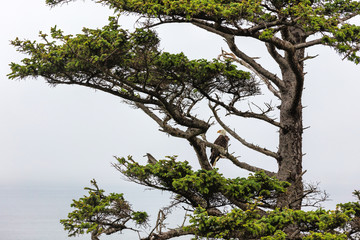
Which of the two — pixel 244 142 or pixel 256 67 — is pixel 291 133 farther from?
pixel 256 67

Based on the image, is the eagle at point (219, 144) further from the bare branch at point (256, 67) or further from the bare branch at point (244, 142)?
the bare branch at point (256, 67)

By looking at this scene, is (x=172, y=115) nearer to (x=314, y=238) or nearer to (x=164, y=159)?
(x=164, y=159)

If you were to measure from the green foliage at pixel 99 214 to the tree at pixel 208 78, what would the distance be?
8 centimetres

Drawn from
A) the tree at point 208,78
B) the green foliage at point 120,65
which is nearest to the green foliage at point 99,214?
the tree at point 208,78

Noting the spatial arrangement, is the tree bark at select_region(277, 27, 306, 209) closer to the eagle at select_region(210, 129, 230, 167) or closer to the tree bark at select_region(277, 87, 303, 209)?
the tree bark at select_region(277, 87, 303, 209)

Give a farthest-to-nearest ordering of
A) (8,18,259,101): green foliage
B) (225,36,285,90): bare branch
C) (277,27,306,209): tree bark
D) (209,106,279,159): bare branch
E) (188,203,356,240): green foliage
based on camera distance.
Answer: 1. (209,106,279,159): bare branch
2. (277,27,306,209): tree bark
3. (225,36,285,90): bare branch
4. (8,18,259,101): green foliage
5. (188,203,356,240): green foliage

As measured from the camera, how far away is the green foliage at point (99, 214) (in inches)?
344

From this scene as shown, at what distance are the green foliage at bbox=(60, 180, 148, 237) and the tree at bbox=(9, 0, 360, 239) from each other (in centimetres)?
8

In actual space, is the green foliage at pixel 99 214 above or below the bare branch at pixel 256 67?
below

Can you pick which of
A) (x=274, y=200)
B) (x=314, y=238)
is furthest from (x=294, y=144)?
(x=314, y=238)

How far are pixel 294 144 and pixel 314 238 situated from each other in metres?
3.83

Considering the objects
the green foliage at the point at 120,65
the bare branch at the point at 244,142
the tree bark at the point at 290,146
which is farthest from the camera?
the bare branch at the point at 244,142

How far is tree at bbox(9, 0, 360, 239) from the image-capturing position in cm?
721

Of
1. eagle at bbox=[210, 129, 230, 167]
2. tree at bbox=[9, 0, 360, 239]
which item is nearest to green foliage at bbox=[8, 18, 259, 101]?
tree at bbox=[9, 0, 360, 239]
